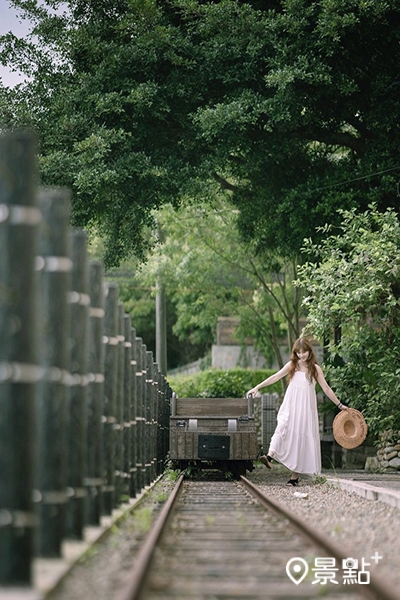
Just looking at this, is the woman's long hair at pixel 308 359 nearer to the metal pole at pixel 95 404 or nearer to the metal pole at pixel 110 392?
the metal pole at pixel 110 392

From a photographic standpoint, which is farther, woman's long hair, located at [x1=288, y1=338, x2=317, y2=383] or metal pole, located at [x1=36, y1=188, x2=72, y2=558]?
woman's long hair, located at [x1=288, y1=338, x2=317, y2=383]

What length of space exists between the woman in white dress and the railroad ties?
5965 millimetres

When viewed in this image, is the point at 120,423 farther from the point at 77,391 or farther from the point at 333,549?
the point at 333,549

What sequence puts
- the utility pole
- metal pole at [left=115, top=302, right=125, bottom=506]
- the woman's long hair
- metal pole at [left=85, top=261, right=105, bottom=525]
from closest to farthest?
metal pole at [left=85, top=261, right=105, bottom=525]
metal pole at [left=115, top=302, right=125, bottom=506]
the woman's long hair
the utility pole

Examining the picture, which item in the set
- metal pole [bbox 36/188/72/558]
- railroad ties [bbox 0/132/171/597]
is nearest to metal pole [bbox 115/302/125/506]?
railroad ties [bbox 0/132/171/597]

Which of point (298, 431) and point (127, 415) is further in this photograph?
point (298, 431)

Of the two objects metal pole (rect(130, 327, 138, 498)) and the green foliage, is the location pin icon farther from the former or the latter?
the green foliage

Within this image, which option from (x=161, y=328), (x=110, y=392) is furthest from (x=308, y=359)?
(x=161, y=328)

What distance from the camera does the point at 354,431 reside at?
1753cm

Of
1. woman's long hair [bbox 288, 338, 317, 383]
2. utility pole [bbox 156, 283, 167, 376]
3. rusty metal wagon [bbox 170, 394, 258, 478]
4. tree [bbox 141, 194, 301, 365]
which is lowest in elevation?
rusty metal wagon [bbox 170, 394, 258, 478]

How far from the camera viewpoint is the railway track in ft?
19.5

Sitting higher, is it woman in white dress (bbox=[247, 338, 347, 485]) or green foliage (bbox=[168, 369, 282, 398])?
green foliage (bbox=[168, 369, 282, 398])

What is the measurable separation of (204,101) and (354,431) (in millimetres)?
9330

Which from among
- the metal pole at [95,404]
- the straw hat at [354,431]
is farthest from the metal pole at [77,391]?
the straw hat at [354,431]
